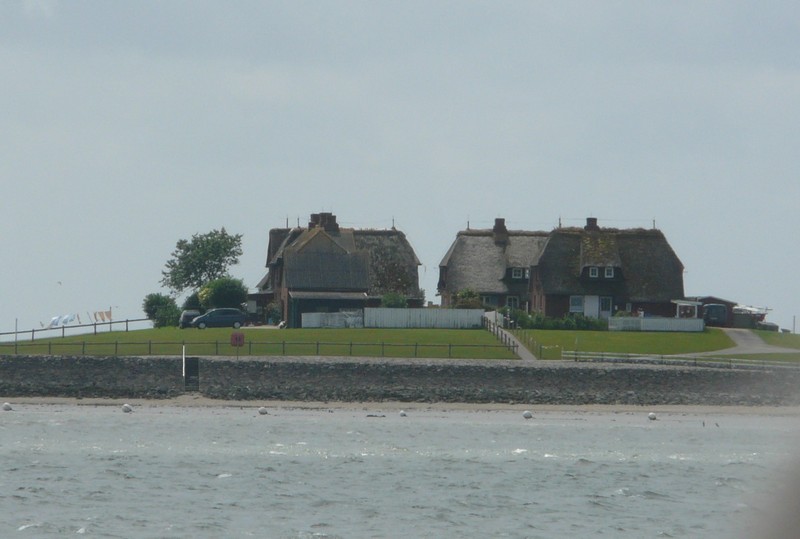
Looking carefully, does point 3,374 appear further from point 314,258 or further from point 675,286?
point 675,286

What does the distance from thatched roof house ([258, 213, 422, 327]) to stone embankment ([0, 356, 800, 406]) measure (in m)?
24.3

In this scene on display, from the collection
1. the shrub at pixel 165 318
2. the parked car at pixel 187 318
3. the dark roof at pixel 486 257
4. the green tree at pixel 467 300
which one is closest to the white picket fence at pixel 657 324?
the green tree at pixel 467 300

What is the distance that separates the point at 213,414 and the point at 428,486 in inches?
769

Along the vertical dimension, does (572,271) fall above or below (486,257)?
below

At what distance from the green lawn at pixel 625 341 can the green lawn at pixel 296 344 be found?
2778mm

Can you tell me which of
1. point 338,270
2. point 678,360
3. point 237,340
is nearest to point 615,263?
point 338,270

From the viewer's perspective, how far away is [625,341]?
67438 mm

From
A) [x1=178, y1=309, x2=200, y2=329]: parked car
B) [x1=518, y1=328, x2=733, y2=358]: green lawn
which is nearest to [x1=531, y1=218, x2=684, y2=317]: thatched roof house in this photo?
[x1=518, y1=328, x2=733, y2=358]: green lawn

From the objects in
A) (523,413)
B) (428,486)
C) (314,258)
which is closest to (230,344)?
(523,413)

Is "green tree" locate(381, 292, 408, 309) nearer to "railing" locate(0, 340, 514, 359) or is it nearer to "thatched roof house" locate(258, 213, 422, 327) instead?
"thatched roof house" locate(258, 213, 422, 327)

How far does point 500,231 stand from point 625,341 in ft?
94.2

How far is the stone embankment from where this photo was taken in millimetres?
54719

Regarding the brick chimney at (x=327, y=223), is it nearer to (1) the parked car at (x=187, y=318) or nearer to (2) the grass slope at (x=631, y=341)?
(1) the parked car at (x=187, y=318)

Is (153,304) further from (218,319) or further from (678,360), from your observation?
(678,360)
